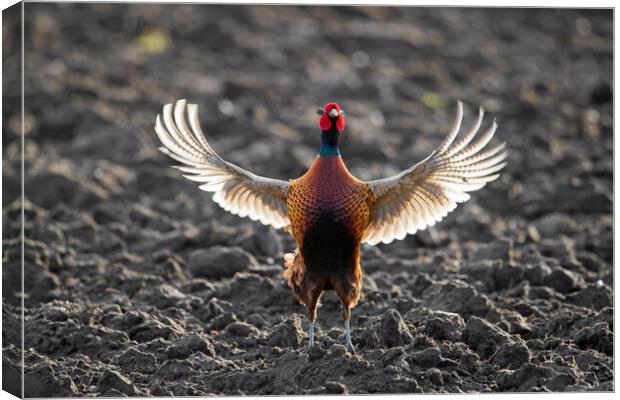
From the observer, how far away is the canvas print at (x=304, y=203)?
7664mm

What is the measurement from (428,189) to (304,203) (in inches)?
33.1

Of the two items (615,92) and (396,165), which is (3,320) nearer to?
(615,92)

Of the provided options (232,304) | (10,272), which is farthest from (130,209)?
(10,272)

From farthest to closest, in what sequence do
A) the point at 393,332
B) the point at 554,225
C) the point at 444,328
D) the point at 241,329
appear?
the point at 554,225, the point at 241,329, the point at 444,328, the point at 393,332

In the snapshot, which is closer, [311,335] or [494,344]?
[311,335]

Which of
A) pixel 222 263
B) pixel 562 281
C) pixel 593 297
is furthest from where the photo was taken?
pixel 222 263

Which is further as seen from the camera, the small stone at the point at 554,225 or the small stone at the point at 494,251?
the small stone at the point at 554,225

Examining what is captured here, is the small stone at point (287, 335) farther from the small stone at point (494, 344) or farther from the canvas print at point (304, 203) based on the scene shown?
the small stone at point (494, 344)

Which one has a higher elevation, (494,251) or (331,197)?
(331,197)

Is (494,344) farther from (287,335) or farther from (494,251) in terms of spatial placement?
(494,251)

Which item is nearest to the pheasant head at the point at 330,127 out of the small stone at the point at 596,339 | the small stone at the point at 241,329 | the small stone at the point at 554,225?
the small stone at the point at 241,329

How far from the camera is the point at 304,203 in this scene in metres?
7.71

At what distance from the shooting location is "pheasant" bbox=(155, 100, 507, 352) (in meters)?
7.65

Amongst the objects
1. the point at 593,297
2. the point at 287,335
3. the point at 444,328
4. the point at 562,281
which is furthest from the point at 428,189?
the point at 562,281
